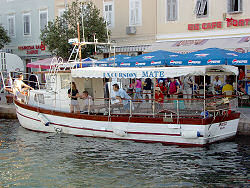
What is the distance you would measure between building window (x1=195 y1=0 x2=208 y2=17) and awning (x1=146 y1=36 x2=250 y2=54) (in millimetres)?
1498

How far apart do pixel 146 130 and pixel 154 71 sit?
81.6 inches

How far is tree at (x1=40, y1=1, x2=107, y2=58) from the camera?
25516mm

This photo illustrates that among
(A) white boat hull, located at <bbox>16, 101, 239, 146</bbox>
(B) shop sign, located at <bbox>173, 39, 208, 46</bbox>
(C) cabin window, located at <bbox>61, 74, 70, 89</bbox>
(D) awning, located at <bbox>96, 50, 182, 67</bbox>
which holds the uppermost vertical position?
(B) shop sign, located at <bbox>173, 39, 208, 46</bbox>

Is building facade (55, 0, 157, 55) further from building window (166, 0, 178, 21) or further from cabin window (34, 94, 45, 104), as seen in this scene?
cabin window (34, 94, 45, 104)

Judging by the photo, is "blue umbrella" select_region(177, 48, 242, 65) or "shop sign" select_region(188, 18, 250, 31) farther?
"shop sign" select_region(188, 18, 250, 31)

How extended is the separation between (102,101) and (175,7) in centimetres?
1129

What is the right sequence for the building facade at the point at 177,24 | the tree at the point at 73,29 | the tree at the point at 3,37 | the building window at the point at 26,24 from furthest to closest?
1. the building window at the point at 26,24
2. the tree at the point at 3,37
3. the tree at the point at 73,29
4. the building facade at the point at 177,24

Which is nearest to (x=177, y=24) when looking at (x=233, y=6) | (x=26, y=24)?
(x=233, y=6)

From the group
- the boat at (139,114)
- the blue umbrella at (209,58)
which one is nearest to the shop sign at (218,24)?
the blue umbrella at (209,58)

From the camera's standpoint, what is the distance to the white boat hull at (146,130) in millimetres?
13969

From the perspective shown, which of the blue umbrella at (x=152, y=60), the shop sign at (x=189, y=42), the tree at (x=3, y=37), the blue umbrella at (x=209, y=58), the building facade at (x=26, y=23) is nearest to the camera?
the blue umbrella at (x=209, y=58)

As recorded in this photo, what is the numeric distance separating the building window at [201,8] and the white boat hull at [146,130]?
10389 millimetres

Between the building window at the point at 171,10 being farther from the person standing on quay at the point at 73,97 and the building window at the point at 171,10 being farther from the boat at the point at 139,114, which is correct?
the person standing on quay at the point at 73,97

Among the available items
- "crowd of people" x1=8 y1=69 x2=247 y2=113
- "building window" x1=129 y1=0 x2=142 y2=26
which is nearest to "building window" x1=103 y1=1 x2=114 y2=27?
"building window" x1=129 y1=0 x2=142 y2=26
